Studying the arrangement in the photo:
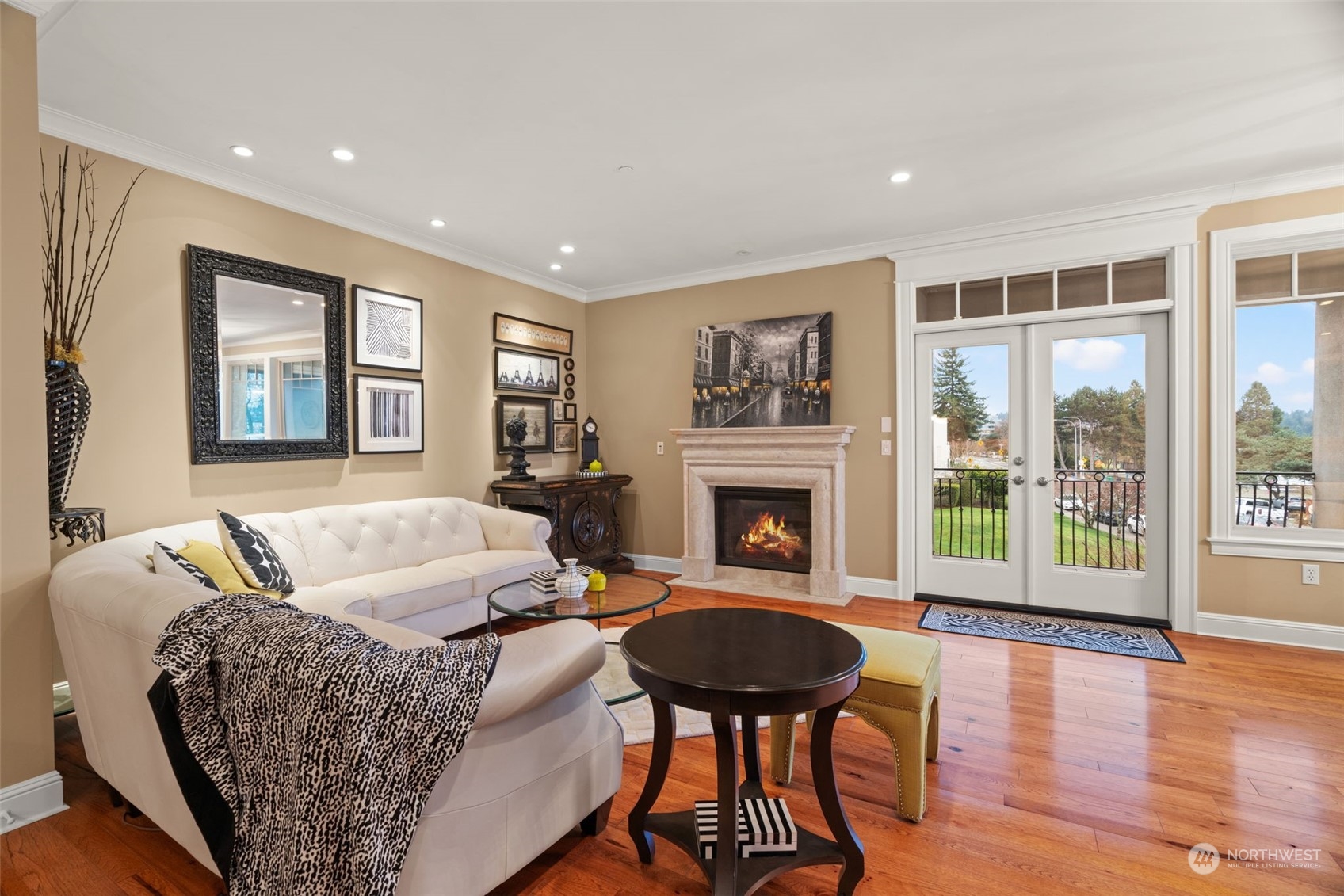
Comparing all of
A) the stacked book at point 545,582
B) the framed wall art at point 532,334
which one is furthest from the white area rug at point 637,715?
the framed wall art at point 532,334

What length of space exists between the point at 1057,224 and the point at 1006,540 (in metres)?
2.18

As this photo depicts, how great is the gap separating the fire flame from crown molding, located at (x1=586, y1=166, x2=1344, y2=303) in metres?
2.10

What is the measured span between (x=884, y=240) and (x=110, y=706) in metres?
4.83

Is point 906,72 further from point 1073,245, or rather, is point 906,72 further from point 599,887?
point 599,887

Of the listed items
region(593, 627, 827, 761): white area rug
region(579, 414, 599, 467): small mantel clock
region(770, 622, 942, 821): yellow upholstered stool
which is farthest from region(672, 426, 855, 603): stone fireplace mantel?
region(770, 622, 942, 821): yellow upholstered stool

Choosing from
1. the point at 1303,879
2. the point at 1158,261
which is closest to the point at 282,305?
the point at 1303,879

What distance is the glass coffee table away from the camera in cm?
271

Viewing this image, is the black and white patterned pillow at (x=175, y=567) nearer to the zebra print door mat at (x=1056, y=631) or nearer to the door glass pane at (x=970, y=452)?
the zebra print door mat at (x=1056, y=631)

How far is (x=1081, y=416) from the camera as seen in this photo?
4098 millimetres

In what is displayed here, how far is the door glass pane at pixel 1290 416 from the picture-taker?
11.5 feet

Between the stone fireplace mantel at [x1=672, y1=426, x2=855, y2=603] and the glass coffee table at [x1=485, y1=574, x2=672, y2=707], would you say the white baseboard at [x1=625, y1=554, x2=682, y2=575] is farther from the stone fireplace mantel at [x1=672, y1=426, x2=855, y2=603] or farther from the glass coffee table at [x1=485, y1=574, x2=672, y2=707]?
the glass coffee table at [x1=485, y1=574, x2=672, y2=707]

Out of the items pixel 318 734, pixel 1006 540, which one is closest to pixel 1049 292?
pixel 1006 540

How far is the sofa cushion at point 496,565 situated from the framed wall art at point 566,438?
1674 millimetres

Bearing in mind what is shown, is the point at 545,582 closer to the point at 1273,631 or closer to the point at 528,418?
the point at 528,418
